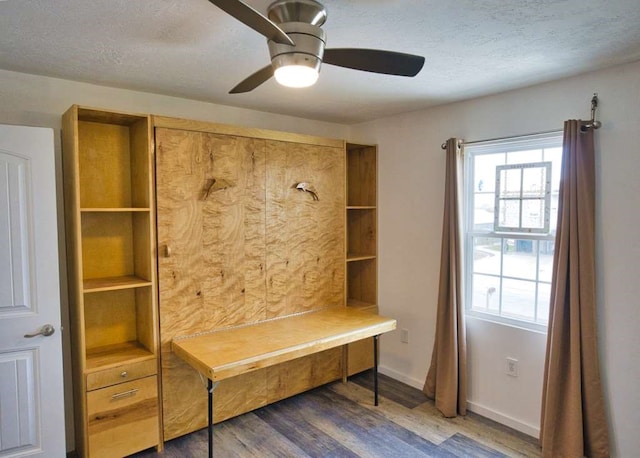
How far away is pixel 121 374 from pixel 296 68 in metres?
2.13

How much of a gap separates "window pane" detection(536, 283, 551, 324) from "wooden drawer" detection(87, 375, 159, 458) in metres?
2.66

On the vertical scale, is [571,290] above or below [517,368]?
above

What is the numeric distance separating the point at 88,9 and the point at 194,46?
0.50m

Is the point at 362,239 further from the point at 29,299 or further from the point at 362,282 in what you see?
the point at 29,299

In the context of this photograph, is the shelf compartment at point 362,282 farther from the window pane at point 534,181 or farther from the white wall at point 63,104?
the white wall at point 63,104

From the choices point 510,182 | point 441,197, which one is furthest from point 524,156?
point 441,197

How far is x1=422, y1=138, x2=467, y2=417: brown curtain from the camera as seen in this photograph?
309cm

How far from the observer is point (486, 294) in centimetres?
314

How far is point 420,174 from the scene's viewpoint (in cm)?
350

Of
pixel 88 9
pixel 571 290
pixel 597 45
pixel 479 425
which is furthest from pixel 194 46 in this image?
pixel 479 425

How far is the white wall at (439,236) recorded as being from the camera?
7.74 feet

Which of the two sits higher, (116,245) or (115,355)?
(116,245)

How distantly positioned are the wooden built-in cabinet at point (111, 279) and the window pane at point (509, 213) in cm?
247

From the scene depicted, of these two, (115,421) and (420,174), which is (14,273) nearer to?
(115,421)
